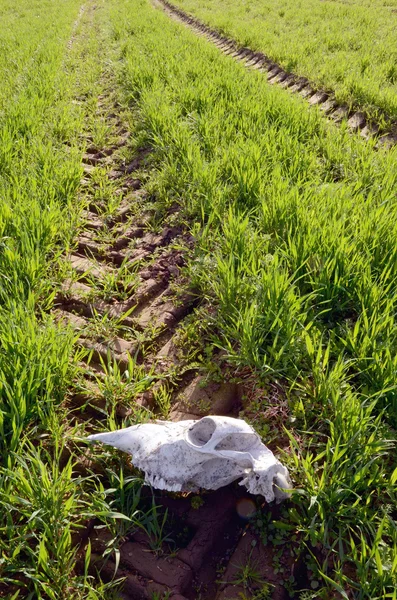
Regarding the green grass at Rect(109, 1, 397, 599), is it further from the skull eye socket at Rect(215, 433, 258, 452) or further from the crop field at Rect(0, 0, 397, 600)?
the skull eye socket at Rect(215, 433, 258, 452)

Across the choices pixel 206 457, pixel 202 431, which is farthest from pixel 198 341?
pixel 206 457

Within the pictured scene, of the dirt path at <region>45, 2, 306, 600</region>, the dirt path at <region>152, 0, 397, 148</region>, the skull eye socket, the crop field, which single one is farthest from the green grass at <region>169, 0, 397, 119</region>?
the skull eye socket

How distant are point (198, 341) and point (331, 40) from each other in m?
7.24

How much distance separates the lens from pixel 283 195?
9.70ft

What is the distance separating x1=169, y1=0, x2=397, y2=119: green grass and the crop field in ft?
1.70

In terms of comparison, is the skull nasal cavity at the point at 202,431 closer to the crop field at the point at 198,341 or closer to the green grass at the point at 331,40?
the crop field at the point at 198,341

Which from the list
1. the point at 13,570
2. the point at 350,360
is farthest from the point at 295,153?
the point at 13,570

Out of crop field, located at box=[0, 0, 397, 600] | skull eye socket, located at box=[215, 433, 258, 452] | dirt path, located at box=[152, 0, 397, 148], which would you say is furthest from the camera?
dirt path, located at box=[152, 0, 397, 148]

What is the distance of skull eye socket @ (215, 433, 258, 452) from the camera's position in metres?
1.70

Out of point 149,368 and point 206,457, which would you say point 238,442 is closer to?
point 206,457

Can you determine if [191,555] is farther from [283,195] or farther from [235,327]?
[283,195]

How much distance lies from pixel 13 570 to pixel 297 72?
674cm

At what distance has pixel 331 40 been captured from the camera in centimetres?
748

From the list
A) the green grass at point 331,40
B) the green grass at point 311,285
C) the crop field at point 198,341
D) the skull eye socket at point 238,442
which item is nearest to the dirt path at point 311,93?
the green grass at point 331,40
